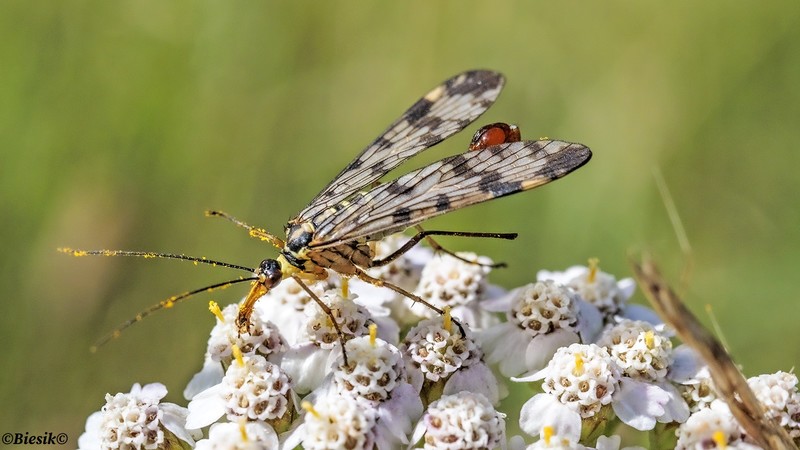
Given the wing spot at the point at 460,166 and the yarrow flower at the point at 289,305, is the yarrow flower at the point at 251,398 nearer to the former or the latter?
the yarrow flower at the point at 289,305

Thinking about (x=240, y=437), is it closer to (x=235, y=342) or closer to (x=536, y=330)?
(x=235, y=342)

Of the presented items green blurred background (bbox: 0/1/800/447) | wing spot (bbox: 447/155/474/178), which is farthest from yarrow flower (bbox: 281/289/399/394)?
green blurred background (bbox: 0/1/800/447)

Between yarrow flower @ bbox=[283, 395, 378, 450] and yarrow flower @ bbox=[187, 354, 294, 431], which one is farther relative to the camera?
yarrow flower @ bbox=[187, 354, 294, 431]

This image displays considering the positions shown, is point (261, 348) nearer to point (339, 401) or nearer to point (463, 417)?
point (339, 401)

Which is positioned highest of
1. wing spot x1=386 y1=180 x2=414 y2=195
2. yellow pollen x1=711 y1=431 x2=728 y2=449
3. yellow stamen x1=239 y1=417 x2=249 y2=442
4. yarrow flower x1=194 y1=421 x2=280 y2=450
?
wing spot x1=386 y1=180 x2=414 y2=195

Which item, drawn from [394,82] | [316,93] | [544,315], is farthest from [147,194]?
[544,315]

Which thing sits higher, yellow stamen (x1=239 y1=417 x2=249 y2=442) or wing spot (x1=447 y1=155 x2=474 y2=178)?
wing spot (x1=447 y1=155 x2=474 y2=178)

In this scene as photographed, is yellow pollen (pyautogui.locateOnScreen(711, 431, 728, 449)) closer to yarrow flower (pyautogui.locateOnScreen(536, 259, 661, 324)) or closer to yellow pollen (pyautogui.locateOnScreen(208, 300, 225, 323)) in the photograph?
yarrow flower (pyautogui.locateOnScreen(536, 259, 661, 324))
